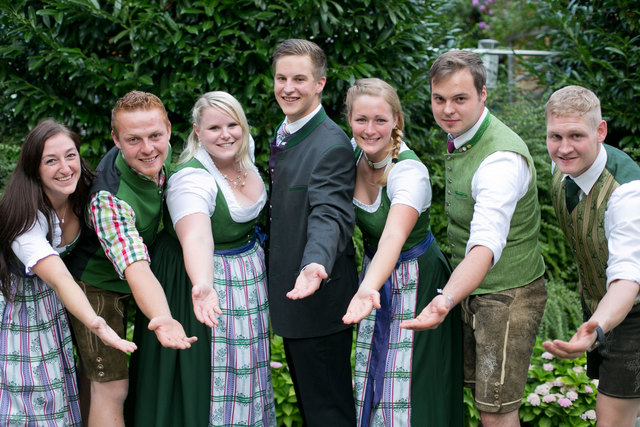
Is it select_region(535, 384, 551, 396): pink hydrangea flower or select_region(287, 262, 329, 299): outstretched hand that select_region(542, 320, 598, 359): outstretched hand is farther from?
select_region(535, 384, 551, 396): pink hydrangea flower

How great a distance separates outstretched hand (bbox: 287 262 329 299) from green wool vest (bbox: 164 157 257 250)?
0.56 metres

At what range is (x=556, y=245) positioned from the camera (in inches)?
194

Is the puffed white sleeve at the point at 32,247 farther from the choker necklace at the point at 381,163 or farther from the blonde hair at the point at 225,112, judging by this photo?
the choker necklace at the point at 381,163

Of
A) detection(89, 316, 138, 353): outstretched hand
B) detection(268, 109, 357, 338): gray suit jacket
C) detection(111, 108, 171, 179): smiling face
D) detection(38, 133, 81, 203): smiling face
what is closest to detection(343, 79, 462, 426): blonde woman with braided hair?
detection(268, 109, 357, 338): gray suit jacket

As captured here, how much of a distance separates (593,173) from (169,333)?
169 cm

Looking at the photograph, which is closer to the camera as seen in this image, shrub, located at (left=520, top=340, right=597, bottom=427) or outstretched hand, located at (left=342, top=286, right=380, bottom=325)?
outstretched hand, located at (left=342, top=286, right=380, bottom=325)

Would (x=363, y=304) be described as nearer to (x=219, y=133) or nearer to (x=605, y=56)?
(x=219, y=133)

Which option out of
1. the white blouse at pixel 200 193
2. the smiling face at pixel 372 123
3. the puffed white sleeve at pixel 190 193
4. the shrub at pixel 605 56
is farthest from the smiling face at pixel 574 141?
the shrub at pixel 605 56

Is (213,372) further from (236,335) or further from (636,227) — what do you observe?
(636,227)

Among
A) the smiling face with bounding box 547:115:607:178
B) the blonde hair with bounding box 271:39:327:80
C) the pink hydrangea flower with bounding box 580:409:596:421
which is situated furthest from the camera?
the pink hydrangea flower with bounding box 580:409:596:421

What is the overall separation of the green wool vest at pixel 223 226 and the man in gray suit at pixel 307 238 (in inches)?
5.3

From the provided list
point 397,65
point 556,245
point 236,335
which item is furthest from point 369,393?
point 556,245

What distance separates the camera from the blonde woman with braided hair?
272 cm

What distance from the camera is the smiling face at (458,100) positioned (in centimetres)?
258
